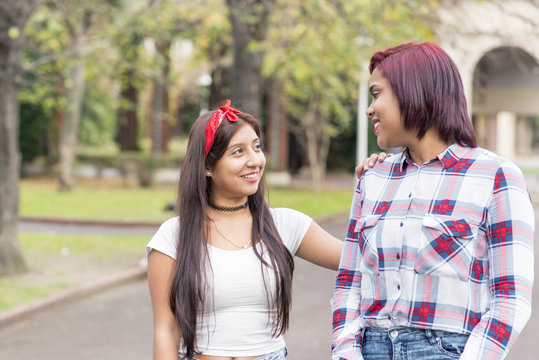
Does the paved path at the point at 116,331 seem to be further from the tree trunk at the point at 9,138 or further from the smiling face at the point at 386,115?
the smiling face at the point at 386,115

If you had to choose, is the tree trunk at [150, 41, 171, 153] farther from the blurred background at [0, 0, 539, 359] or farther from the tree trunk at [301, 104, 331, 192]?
the tree trunk at [301, 104, 331, 192]

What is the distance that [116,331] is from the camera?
23.4 ft

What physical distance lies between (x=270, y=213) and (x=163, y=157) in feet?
76.5

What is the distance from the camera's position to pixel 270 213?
2855 millimetres

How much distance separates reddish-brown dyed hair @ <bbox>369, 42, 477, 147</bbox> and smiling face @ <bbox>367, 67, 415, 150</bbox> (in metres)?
0.02

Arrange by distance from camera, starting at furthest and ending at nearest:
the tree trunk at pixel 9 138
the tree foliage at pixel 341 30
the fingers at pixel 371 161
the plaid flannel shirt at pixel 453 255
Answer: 1. the tree foliage at pixel 341 30
2. the tree trunk at pixel 9 138
3. the fingers at pixel 371 161
4. the plaid flannel shirt at pixel 453 255

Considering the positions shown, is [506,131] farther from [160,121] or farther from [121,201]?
[121,201]

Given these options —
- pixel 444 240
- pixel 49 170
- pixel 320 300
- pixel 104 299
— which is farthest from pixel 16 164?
pixel 49 170

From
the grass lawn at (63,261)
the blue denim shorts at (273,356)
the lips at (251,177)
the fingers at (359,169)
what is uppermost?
the fingers at (359,169)

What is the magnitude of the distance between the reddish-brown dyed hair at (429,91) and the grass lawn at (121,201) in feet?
40.8

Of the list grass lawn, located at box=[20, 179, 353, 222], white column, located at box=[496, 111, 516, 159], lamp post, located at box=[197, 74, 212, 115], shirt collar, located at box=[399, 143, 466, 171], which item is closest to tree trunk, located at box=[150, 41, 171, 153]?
grass lawn, located at box=[20, 179, 353, 222]

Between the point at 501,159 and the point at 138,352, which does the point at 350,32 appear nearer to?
the point at 138,352

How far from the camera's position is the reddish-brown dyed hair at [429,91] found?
2174 mm

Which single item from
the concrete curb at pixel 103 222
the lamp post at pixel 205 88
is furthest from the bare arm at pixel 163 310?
the lamp post at pixel 205 88
